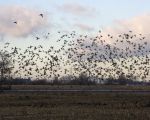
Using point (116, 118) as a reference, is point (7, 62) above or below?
above

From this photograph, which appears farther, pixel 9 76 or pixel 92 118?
pixel 9 76

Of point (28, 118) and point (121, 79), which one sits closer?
point (28, 118)

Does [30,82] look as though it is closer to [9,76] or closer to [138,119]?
[9,76]

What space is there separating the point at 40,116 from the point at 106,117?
12.4 feet

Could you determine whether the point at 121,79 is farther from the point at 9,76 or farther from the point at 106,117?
the point at 106,117

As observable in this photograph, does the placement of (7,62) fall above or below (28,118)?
above

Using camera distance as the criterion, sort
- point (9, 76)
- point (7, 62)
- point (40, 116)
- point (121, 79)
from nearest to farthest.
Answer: point (40, 116) < point (9, 76) < point (7, 62) < point (121, 79)

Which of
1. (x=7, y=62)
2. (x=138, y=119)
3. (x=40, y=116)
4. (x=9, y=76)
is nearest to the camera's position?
(x=138, y=119)

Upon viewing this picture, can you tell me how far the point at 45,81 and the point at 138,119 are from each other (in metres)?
111

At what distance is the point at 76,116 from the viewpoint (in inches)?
1148

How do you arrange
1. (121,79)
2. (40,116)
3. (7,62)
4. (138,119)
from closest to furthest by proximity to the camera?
(138,119)
(40,116)
(7,62)
(121,79)

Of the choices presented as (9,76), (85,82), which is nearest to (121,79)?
(85,82)

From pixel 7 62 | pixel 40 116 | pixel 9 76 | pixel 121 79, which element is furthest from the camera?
pixel 121 79

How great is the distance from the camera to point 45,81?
454 feet
